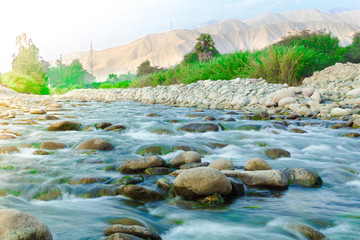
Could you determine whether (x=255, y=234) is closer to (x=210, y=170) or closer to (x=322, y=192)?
(x=210, y=170)

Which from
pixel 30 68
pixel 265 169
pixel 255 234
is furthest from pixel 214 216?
pixel 30 68

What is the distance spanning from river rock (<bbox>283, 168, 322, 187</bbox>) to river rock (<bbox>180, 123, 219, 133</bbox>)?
261 centimetres

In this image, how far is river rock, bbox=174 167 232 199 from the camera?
87.9 inches

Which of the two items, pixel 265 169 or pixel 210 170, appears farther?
pixel 265 169

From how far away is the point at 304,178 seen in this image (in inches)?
107

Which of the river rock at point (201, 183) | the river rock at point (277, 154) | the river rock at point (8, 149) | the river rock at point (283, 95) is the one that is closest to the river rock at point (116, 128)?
the river rock at point (8, 149)

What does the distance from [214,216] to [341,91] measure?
9551mm

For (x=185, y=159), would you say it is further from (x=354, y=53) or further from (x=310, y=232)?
(x=354, y=53)

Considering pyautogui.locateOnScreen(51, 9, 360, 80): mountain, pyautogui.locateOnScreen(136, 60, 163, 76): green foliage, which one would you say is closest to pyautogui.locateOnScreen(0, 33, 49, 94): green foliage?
pyautogui.locateOnScreen(136, 60, 163, 76): green foliage

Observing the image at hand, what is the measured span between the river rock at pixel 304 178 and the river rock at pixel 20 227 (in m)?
2.06

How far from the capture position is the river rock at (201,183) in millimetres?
2232

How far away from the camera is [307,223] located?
76.5 inches

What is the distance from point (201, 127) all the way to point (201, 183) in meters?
3.20

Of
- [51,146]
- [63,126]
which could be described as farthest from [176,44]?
[51,146]
